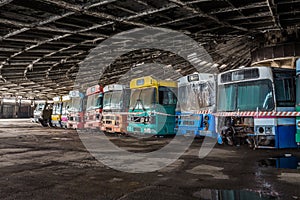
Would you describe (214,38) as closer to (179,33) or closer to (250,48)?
(179,33)

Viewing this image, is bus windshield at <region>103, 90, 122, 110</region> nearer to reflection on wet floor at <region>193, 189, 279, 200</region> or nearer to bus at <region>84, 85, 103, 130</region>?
bus at <region>84, 85, 103, 130</region>

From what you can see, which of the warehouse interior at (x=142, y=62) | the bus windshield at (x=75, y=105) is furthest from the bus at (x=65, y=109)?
the warehouse interior at (x=142, y=62)

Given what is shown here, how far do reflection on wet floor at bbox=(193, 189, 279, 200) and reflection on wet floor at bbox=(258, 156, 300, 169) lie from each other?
2.59 meters

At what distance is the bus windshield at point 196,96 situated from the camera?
12.3 meters

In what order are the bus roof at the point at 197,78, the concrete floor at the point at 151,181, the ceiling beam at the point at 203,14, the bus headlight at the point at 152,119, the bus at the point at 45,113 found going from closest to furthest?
the concrete floor at the point at 151,181 → the ceiling beam at the point at 203,14 → the bus roof at the point at 197,78 → the bus headlight at the point at 152,119 → the bus at the point at 45,113

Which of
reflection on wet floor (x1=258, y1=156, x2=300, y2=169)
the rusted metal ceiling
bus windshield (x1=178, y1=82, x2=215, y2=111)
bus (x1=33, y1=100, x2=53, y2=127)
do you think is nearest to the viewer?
reflection on wet floor (x1=258, y1=156, x2=300, y2=169)

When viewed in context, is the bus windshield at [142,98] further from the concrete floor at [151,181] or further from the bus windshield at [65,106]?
the bus windshield at [65,106]

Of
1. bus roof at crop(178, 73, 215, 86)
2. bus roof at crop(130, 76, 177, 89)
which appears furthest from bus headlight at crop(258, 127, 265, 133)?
bus roof at crop(130, 76, 177, 89)

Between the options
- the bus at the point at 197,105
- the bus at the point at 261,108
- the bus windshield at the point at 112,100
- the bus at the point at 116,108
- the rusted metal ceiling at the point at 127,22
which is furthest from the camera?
the bus windshield at the point at 112,100

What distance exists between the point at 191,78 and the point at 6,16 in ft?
27.8

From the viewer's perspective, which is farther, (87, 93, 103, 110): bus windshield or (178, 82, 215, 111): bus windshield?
(87, 93, 103, 110): bus windshield

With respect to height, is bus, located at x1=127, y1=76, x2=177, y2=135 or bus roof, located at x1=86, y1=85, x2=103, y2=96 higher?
bus roof, located at x1=86, y1=85, x2=103, y2=96

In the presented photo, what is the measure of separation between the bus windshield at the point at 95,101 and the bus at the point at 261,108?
10.1m

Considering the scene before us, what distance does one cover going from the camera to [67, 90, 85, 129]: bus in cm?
2111
